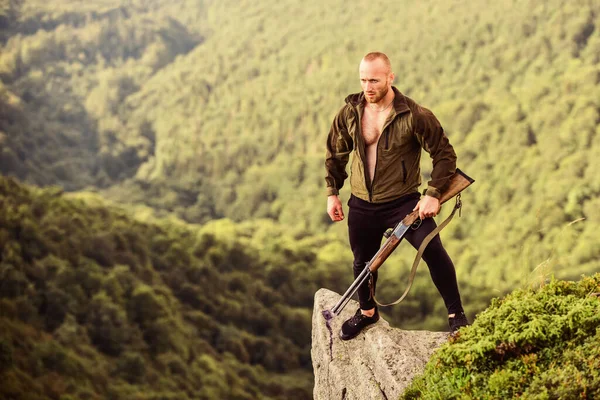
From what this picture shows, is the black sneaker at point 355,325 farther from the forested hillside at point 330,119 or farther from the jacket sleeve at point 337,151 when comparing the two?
→ the forested hillside at point 330,119

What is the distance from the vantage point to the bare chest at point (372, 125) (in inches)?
265

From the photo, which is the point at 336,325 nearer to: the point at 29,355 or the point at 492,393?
the point at 492,393

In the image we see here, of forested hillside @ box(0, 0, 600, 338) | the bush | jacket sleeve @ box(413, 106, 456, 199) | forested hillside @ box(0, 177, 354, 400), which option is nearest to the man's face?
jacket sleeve @ box(413, 106, 456, 199)

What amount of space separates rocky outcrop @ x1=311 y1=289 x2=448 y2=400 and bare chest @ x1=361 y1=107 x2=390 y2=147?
6.03 ft

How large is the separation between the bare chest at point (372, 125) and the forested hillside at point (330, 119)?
81130 millimetres

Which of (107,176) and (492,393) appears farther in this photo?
(107,176)

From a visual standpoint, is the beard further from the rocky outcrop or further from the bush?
the rocky outcrop

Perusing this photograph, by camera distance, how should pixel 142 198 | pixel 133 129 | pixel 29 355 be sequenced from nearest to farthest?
pixel 29 355 < pixel 142 198 < pixel 133 129

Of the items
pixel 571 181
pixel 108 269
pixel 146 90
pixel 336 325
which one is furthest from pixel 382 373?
pixel 146 90

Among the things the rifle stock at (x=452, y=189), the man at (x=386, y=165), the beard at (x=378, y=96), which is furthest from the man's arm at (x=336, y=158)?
the rifle stock at (x=452, y=189)

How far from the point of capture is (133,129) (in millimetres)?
178500

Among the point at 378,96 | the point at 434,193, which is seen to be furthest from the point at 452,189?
the point at 378,96

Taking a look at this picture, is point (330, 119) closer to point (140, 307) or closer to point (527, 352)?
A: point (140, 307)

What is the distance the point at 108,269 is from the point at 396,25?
10227 centimetres
